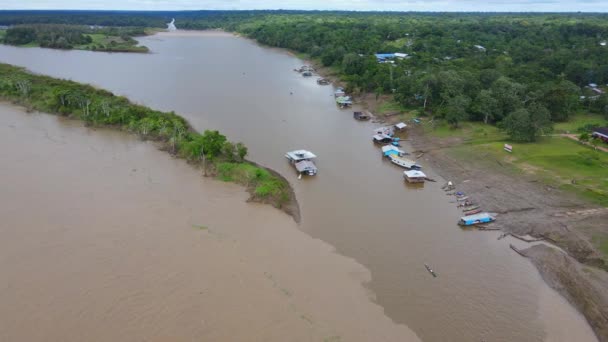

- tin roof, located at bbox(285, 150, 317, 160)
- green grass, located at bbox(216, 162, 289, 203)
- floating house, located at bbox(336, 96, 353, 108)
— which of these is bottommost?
green grass, located at bbox(216, 162, 289, 203)

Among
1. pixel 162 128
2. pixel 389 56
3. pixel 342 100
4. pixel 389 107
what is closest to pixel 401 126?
pixel 389 107

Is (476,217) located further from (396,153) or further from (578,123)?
(578,123)

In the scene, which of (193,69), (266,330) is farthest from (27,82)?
(266,330)

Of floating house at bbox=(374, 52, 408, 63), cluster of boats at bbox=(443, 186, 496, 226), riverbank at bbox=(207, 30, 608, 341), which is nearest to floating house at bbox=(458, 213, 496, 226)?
cluster of boats at bbox=(443, 186, 496, 226)

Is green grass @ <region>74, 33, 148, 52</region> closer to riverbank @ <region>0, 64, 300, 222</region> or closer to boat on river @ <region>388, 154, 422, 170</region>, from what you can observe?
riverbank @ <region>0, 64, 300, 222</region>

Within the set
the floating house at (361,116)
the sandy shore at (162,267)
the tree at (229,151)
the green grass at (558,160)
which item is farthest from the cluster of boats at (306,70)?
the sandy shore at (162,267)

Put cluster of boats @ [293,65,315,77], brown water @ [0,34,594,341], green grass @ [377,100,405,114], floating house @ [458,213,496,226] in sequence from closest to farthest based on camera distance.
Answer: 1. brown water @ [0,34,594,341]
2. floating house @ [458,213,496,226]
3. green grass @ [377,100,405,114]
4. cluster of boats @ [293,65,315,77]

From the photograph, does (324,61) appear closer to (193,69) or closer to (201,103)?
(193,69)
